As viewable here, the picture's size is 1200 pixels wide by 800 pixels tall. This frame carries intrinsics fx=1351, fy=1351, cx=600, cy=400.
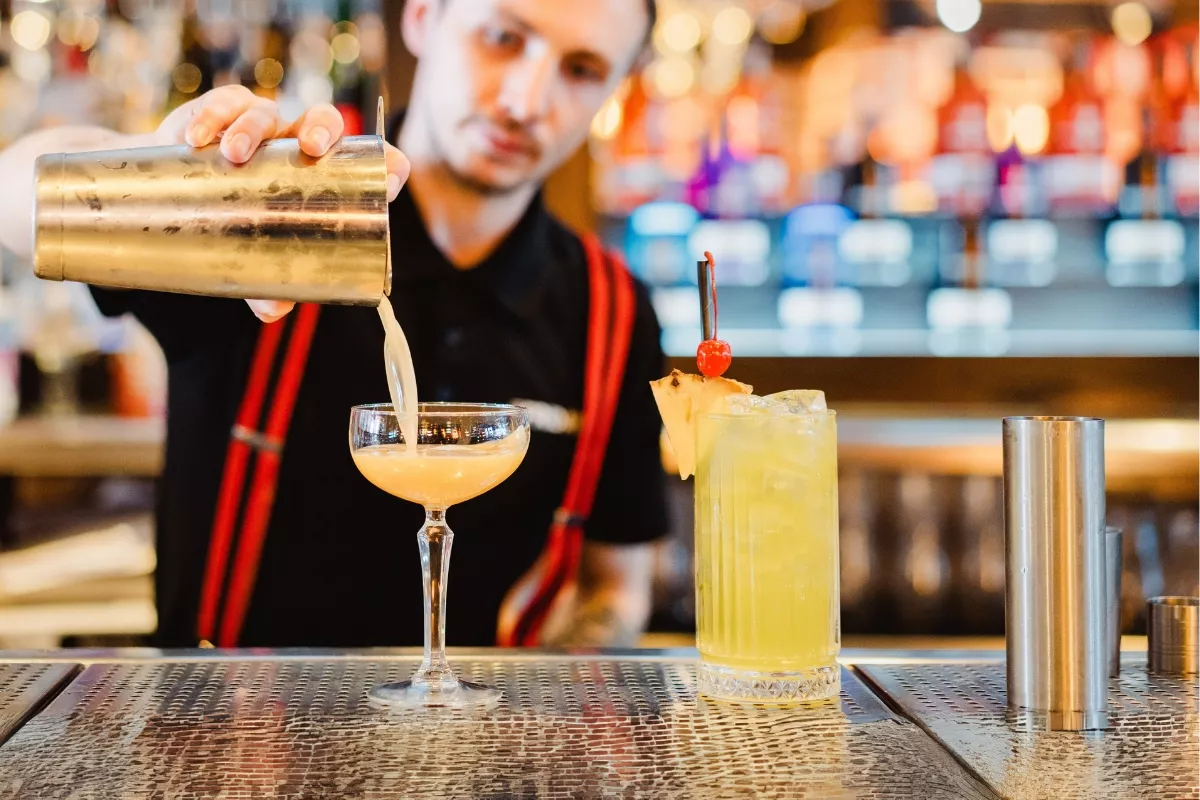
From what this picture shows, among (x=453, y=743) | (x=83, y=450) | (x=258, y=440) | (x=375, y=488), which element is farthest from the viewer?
(x=83, y=450)

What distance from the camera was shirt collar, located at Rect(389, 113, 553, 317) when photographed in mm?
2104

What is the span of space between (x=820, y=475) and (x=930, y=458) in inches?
93.7

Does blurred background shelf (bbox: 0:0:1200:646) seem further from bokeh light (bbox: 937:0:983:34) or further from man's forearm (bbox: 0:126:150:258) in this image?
man's forearm (bbox: 0:126:150:258)

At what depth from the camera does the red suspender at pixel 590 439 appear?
6.76ft

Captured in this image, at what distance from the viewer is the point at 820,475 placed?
48.0 inches

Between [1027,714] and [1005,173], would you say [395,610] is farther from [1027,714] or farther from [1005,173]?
[1005,173]

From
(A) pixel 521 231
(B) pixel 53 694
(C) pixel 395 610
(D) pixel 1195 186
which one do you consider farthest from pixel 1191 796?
(D) pixel 1195 186

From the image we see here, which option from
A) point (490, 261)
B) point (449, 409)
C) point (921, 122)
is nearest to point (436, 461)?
point (449, 409)

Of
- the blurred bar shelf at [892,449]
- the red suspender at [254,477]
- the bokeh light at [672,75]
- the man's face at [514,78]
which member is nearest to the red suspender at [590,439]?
the man's face at [514,78]

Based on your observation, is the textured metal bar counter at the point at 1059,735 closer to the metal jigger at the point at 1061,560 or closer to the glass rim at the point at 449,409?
the metal jigger at the point at 1061,560

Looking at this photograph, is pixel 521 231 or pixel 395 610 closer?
pixel 395 610

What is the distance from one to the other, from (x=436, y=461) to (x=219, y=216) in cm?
31

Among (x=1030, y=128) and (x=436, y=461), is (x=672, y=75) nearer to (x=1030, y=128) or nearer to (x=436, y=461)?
(x=1030, y=128)

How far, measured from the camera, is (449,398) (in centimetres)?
210
